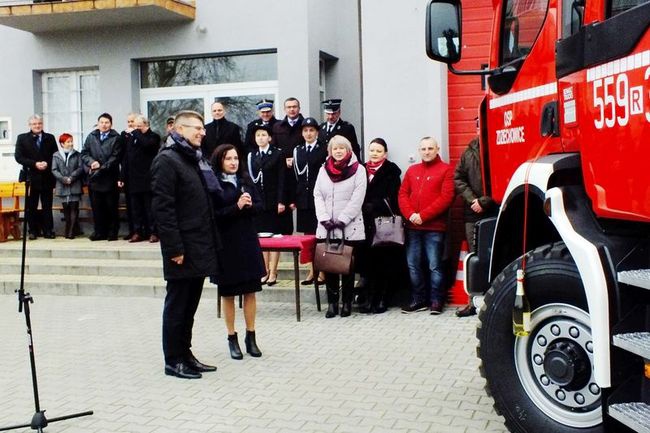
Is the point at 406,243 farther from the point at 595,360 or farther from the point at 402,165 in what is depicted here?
the point at 595,360

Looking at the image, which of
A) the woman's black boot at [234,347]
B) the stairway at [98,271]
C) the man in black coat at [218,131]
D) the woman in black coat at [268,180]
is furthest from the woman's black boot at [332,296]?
the man in black coat at [218,131]

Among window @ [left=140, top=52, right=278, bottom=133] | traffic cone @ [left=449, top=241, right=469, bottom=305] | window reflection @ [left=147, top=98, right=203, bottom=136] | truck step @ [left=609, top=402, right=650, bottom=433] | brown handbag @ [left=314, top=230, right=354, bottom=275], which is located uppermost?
window @ [left=140, top=52, right=278, bottom=133]

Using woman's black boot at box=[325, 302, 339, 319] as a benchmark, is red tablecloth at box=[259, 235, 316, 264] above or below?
above

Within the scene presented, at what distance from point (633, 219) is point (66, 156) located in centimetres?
1148

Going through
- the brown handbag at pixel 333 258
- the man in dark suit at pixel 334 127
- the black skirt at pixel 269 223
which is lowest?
the brown handbag at pixel 333 258

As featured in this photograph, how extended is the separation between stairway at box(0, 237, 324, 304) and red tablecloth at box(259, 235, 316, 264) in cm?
101

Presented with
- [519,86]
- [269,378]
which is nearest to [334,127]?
[269,378]

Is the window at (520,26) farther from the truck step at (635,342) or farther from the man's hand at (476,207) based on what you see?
the man's hand at (476,207)

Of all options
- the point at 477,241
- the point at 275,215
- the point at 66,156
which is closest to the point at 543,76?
the point at 477,241

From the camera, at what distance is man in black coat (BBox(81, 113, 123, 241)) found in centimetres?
1310

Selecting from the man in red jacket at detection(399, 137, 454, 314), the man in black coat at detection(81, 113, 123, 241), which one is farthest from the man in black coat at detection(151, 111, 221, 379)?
the man in black coat at detection(81, 113, 123, 241)

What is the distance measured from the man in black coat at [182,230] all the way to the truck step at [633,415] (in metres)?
3.60

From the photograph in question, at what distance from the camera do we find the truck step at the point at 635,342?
3.59 meters

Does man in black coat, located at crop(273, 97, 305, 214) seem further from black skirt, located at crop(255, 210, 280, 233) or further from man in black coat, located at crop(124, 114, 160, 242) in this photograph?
man in black coat, located at crop(124, 114, 160, 242)
